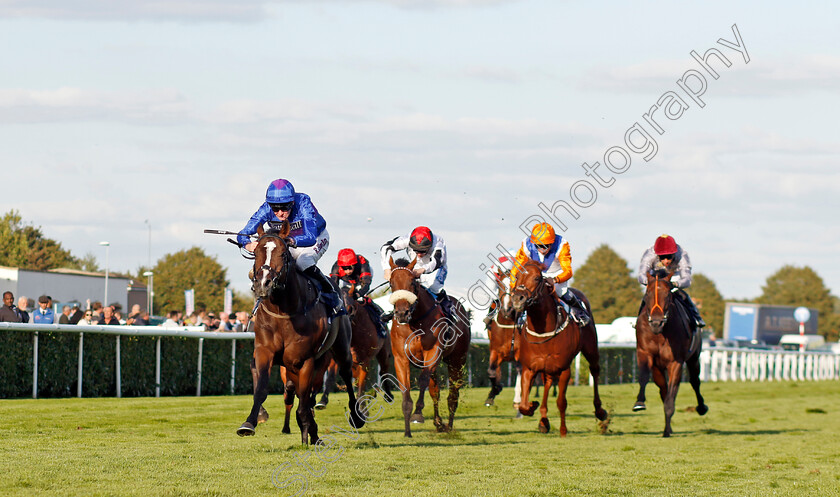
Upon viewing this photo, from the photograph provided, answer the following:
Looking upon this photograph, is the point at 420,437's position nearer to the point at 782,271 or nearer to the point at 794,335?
the point at 794,335

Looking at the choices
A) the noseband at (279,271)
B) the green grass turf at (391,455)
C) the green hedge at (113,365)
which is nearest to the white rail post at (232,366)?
the green hedge at (113,365)

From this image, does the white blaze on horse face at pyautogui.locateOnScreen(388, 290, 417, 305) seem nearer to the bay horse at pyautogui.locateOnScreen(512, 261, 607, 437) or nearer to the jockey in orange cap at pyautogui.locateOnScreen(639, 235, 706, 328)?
the bay horse at pyautogui.locateOnScreen(512, 261, 607, 437)

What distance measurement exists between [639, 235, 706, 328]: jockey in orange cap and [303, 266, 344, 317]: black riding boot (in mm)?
4048

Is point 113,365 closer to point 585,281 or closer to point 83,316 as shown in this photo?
point 83,316

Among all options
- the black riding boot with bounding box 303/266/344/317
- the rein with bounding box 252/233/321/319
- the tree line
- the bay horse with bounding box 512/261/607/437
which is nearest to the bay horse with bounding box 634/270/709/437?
the bay horse with bounding box 512/261/607/437

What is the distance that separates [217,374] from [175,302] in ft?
172

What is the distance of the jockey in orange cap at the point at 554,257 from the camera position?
11.0 meters

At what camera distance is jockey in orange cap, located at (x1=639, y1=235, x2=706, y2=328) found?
11766 mm

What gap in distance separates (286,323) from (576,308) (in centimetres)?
401

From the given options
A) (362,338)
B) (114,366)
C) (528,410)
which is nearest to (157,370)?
(114,366)

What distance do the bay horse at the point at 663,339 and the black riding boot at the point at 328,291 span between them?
385 centimetres

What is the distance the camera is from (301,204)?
8.76m

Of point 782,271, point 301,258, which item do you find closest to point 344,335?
point 301,258

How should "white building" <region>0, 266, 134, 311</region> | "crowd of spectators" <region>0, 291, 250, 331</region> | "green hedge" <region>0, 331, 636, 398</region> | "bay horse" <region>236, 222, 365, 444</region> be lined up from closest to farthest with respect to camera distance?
"bay horse" <region>236, 222, 365, 444</region> < "green hedge" <region>0, 331, 636, 398</region> < "crowd of spectators" <region>0, 291, 250, 331</region> < "white building" <region>0, 266, 134, 311</region>
